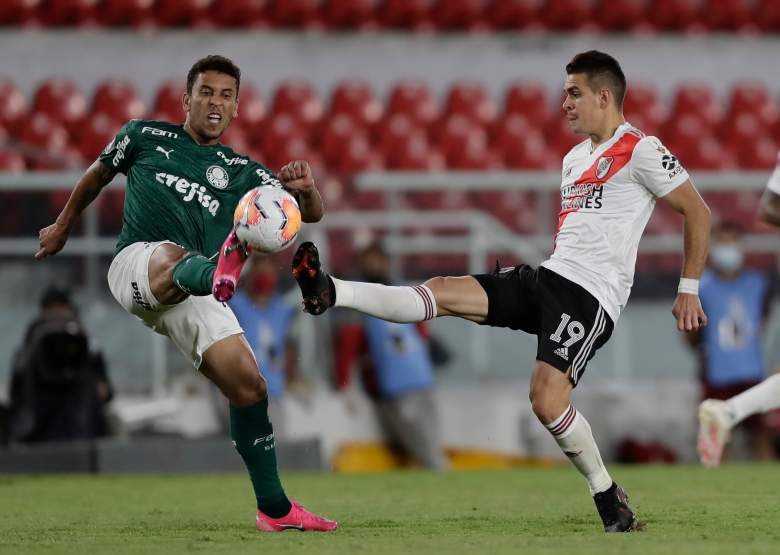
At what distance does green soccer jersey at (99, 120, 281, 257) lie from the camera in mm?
5832

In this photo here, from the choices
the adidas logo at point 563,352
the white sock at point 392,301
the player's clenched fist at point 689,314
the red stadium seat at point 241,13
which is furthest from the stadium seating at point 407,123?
the player's clenched fist at point 689,314

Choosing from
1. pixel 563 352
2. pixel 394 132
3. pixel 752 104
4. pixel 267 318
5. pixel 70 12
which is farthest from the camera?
pixel 752 104

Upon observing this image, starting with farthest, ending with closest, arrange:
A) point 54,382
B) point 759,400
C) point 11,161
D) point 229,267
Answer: point 11,161, point 54,382, point 759,400, point 229,267

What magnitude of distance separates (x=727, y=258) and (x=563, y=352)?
5.70 meters

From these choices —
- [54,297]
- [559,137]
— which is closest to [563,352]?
[54,297]

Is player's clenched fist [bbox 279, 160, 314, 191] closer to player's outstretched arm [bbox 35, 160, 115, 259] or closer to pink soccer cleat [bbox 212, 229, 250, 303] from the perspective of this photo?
pink soccer cleat [bbox 212, 229, 250, 303]

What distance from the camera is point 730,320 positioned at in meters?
11.0

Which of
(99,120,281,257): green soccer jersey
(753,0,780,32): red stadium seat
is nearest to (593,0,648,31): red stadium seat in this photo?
(753,0,780,32): red stadium seat

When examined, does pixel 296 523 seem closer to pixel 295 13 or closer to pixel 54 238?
pixel 54 238

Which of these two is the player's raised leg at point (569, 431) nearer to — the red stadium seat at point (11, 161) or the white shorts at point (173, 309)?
the white shorts at point (173, 309)

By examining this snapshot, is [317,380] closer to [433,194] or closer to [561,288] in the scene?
[433,194]

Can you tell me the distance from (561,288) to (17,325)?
587 centimetres

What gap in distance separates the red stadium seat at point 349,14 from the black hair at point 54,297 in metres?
6.49

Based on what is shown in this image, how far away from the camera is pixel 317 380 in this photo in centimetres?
1091
